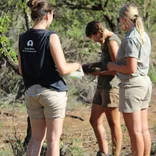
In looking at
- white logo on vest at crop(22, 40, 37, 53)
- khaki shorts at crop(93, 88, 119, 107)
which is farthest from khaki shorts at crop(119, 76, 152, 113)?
white logo on vest at crop(22, 40, 37, 53)

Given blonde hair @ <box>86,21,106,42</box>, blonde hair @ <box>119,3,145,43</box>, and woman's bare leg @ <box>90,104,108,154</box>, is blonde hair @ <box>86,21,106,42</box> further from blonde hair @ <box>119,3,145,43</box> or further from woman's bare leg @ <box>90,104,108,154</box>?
woman's bare leg @ <box>90,104,108,154</box>

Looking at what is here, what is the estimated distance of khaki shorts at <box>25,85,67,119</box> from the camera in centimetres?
474

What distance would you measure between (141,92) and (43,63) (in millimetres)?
1150

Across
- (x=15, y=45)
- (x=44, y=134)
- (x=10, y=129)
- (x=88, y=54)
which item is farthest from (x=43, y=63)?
(x=88, y=54)

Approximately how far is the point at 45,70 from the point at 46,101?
290 millimetres

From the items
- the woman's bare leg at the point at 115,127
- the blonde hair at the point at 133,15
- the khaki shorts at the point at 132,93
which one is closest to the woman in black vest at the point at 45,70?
the khaki shorts at the point at 132,93

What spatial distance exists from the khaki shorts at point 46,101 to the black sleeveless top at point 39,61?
5cm

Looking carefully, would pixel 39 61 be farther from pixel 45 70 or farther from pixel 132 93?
pixel 132 93

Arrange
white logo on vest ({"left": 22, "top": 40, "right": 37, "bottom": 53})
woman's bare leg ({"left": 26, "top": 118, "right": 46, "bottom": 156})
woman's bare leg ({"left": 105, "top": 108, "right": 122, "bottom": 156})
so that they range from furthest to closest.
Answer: woman's bare leg ({"left": 105, "top": 108, "right": 122, "bottom": 156}) < woman's bare leg ({"left": 26, "top": 118, "right": 46, "bottom": 156}) < white logo on vest ({"left": 22, "top": 40, "right": 37, "bottom": 53})

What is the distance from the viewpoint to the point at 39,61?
15.5 ft

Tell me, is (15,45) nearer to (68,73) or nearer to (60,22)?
(60,22)

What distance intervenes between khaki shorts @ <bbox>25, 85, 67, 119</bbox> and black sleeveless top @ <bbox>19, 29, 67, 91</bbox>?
0.05m

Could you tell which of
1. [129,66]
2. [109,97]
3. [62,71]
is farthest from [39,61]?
[109,97]

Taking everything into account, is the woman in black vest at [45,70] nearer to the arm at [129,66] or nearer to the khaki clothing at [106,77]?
the arm at [129,66]
